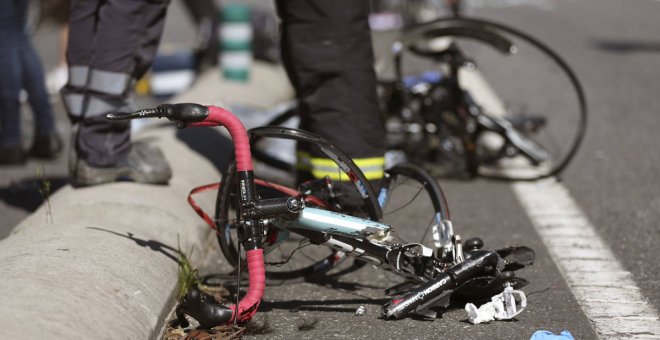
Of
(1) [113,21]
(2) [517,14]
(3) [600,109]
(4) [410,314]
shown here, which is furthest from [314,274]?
(2) [517,14]

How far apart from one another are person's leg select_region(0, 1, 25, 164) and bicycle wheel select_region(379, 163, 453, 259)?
2.68m

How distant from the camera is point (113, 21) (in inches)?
177

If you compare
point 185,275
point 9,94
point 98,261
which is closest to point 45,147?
point 9,94

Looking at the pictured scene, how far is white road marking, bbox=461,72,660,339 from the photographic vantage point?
355 centimetres

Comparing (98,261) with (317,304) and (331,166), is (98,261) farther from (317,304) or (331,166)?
(331,166)

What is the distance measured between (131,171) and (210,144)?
1.08 metres

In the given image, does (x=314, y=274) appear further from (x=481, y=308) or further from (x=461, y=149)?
(x=461, y=149)

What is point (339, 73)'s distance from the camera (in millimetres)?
4340

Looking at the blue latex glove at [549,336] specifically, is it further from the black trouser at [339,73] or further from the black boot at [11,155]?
the black boot at [11,155]

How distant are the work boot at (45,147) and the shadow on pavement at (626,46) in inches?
209

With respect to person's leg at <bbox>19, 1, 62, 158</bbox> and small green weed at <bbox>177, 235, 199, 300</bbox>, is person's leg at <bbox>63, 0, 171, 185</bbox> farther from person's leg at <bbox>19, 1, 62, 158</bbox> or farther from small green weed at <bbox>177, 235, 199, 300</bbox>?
person's leg at <bbox>19, 1, 62, 158</bbox>

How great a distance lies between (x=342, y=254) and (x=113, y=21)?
53.0 inches

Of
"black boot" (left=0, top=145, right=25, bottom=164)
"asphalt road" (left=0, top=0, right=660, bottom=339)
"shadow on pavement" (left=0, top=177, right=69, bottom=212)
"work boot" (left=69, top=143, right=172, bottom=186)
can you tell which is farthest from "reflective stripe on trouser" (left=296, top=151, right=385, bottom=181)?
"black boot" (left=0, top=145, right=25, bottom=164)

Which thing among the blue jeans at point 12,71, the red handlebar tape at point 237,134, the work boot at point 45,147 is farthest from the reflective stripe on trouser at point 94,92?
the work boot at point 45,147
